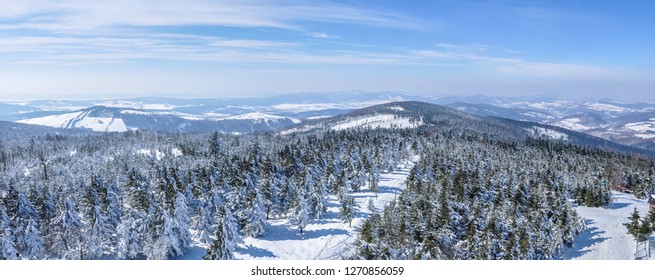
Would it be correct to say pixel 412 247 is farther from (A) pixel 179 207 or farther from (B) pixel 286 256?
(A) pixel 179 207

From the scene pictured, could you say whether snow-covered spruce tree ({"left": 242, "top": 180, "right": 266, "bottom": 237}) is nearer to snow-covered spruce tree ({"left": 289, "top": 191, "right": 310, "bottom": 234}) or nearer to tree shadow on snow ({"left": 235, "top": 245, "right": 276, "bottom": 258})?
tree shadow on snow ({"left": 235, "top": 245, "right": 276, "bottom": 258})

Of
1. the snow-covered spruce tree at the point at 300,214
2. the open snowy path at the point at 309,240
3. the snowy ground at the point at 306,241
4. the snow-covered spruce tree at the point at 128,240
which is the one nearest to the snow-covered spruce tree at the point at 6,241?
the snow-covered spruce tree at the point at 128,240

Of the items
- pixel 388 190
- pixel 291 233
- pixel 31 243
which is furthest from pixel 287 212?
pixel 31 243

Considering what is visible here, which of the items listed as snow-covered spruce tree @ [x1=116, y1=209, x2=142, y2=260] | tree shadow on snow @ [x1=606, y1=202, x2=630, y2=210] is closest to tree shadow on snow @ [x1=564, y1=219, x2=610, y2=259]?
tree shadow on snow @ [x1=606, y1=202, x2=630, y2=210]

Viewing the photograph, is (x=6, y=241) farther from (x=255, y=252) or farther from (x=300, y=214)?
(x=300, y=214)
